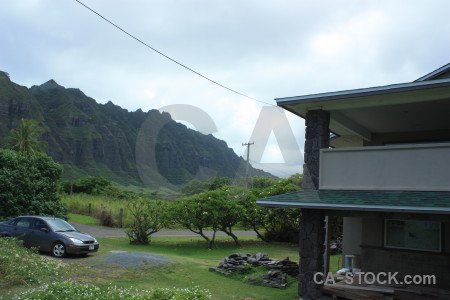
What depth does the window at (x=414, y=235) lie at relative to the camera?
34.1 feet

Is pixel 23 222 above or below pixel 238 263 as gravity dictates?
above

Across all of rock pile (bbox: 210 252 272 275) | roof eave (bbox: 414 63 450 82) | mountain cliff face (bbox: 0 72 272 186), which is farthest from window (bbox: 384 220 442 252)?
mountain cliff face (bbox: 0 72 272 186)

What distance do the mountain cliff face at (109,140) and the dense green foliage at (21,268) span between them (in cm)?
4949

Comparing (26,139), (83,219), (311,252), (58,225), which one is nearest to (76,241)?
(58,225)

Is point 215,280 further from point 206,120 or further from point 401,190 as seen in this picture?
point 206,120

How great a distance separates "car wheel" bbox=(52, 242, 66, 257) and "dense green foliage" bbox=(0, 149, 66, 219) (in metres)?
6.74

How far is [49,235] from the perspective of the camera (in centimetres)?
1392

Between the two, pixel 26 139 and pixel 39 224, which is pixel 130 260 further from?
pixel 26 139

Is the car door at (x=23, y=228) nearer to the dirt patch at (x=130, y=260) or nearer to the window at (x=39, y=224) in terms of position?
the window at (x=39, y=224)

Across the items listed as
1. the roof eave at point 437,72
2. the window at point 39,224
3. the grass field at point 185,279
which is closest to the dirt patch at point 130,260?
the grass field at point 185,279

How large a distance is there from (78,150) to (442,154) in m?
71.8

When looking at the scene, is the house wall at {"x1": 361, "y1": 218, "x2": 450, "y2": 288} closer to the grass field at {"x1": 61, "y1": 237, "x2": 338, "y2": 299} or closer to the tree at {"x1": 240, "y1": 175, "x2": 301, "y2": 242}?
the grass field at {"x1": 61, "y1": 237, "x2": 338, "y2": 299}

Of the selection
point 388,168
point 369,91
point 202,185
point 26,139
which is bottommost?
point 388,168

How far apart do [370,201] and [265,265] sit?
5.44 meters
